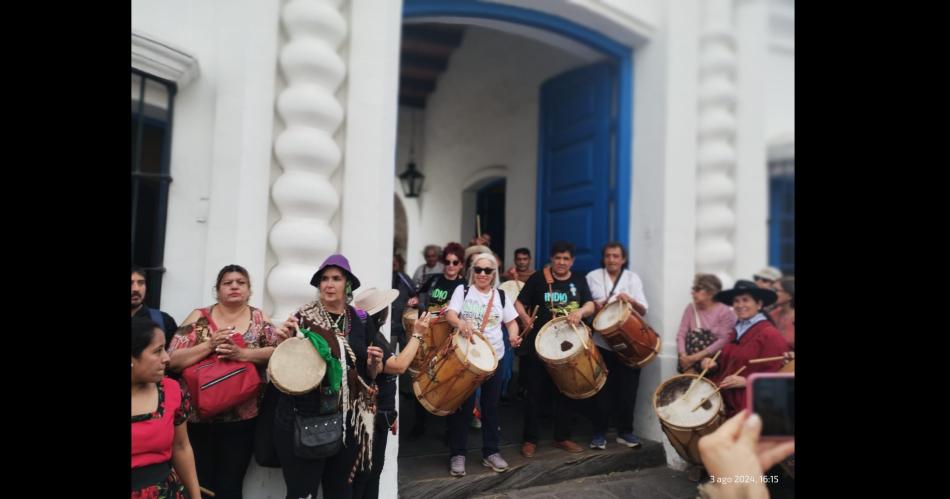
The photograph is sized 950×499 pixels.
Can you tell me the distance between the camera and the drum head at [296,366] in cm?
230

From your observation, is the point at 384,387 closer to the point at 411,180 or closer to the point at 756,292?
the point at 756,292

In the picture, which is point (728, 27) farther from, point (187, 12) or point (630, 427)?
point (187, 12)

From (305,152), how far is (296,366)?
58.0 inches

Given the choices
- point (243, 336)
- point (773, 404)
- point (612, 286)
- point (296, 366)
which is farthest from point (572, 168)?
point (773, 404)

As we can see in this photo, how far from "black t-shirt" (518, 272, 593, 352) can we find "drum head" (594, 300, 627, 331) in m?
0.15

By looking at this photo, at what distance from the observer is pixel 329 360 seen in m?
2.42

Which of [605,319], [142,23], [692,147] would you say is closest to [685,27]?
[692,147]

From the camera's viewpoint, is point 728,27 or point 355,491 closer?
point 355,491

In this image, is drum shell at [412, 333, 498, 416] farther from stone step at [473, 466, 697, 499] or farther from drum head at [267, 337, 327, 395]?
drum head at [267, 337, 327, 395]

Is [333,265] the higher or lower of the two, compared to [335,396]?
higher

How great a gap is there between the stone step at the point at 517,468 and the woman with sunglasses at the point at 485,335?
9 centimetres

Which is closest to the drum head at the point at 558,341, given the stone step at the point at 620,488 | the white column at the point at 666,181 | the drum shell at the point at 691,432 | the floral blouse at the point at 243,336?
the drum shell at the point at 691,432
